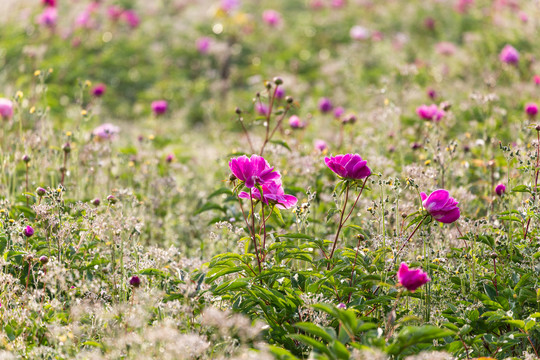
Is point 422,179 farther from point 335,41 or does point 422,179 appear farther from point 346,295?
point 335,41

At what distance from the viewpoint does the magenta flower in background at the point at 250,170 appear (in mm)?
2102

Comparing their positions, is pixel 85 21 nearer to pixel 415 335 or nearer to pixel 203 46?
pixel 203 46

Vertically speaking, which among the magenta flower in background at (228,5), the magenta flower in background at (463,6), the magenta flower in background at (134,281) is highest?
the magenta flower in background at (134,281)

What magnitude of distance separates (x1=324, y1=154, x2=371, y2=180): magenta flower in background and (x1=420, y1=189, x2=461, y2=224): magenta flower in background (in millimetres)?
248

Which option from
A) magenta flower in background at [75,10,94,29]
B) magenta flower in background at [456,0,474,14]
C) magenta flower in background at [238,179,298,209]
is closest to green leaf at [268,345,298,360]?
magenta flower in background at [238,179,298,209]

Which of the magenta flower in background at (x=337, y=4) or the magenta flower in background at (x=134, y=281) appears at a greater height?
the magenta flower in background at (x=134, y=281)

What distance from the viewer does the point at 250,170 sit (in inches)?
83.0

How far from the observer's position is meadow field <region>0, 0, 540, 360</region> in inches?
80.6

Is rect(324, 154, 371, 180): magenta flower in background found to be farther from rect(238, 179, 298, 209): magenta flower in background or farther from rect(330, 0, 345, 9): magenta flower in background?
rect(330, 0, 345, 9): magenta flower in background

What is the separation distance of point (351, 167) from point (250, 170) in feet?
1.26

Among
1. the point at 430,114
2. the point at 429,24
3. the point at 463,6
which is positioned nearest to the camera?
the point at 430,114

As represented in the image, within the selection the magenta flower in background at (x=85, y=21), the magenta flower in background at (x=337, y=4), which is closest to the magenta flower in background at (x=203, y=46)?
the magenta flower in background at (x=85, y=21)

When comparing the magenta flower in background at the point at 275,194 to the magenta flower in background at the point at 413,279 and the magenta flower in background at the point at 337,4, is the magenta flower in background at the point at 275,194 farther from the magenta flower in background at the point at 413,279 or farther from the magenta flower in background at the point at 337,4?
the magenta flower in background at the point at 337,4

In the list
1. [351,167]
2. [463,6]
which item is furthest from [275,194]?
[463,6]
